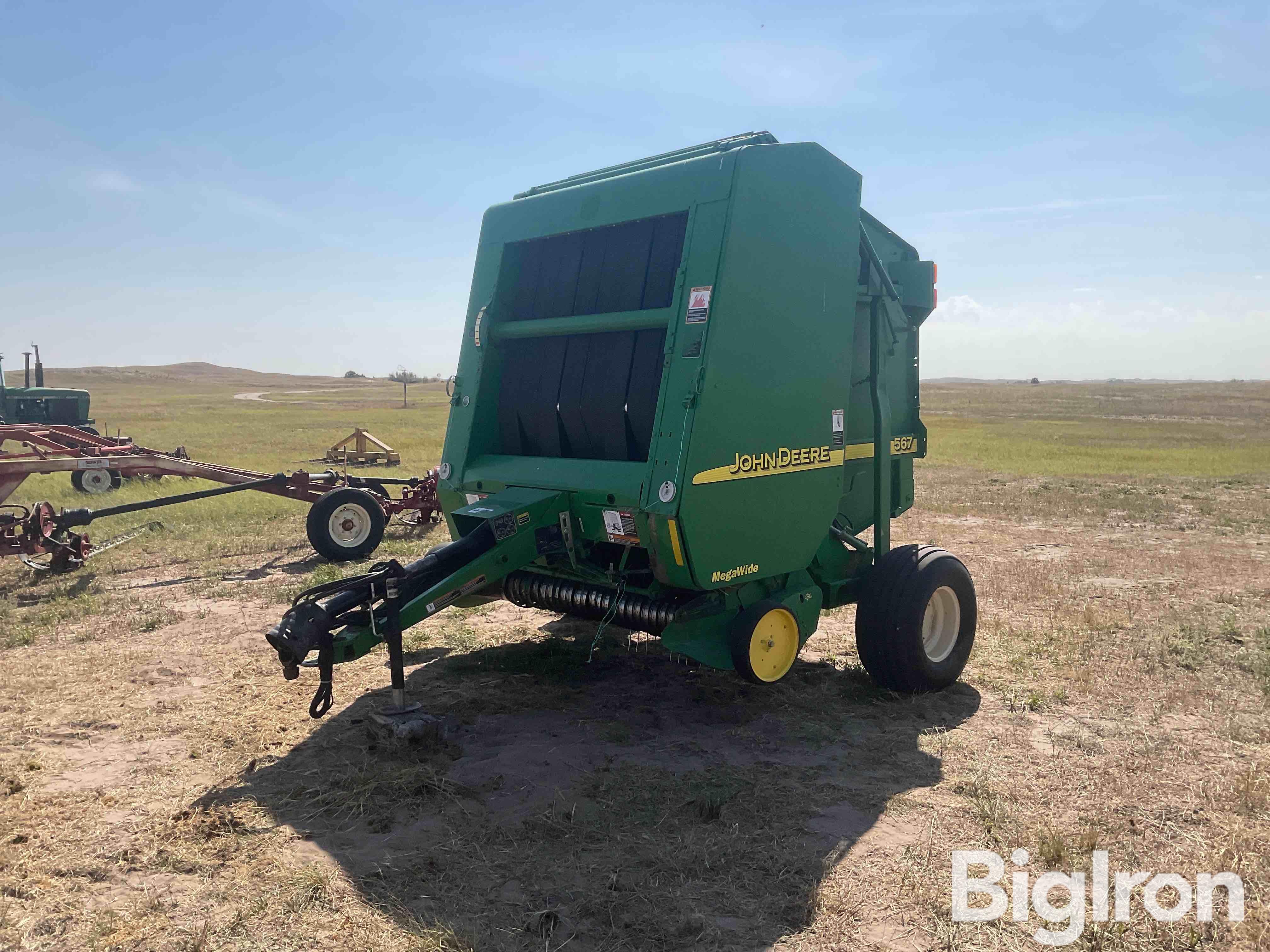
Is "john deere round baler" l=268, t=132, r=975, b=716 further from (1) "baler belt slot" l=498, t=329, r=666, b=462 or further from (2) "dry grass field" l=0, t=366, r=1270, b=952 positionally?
(2) "dry grass field" l=0, t=366, r=1270, b=952

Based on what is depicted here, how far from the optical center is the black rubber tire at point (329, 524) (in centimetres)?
1002

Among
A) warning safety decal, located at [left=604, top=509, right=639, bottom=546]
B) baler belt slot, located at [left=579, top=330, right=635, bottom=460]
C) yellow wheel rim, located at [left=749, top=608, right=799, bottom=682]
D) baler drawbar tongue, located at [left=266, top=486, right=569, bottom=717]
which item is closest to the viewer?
baler drawbar tongue, located at [left=266, top=486, right=569, bottom=717]

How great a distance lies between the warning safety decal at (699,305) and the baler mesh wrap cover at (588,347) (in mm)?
169

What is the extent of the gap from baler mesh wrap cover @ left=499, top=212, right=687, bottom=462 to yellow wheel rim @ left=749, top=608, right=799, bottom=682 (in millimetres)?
1214

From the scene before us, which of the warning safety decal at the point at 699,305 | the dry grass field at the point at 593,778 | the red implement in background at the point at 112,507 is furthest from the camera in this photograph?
the red implement in background at the point at 112,507

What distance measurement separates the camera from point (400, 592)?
479 centimetres

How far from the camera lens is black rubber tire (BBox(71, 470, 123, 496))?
15.9 meters

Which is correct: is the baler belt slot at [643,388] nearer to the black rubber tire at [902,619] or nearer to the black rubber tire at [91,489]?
the black rubber tire at [902,619]

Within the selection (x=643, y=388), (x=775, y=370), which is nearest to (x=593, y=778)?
(x=643, y=388)

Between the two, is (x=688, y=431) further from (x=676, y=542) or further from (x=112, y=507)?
(x=112, y=507)

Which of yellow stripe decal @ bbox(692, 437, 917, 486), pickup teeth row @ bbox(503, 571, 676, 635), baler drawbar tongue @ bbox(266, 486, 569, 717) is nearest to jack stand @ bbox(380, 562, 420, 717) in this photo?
baler drawbar tongue @ bbox(266, 486, 569, 717)

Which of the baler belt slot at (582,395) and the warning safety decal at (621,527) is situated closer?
the warning safety decal at (621,527)

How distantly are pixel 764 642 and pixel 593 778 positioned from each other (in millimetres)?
1286

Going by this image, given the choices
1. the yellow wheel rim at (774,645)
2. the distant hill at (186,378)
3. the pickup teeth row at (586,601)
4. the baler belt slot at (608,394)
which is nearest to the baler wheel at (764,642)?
the yellow wheel rim at (774,645)
